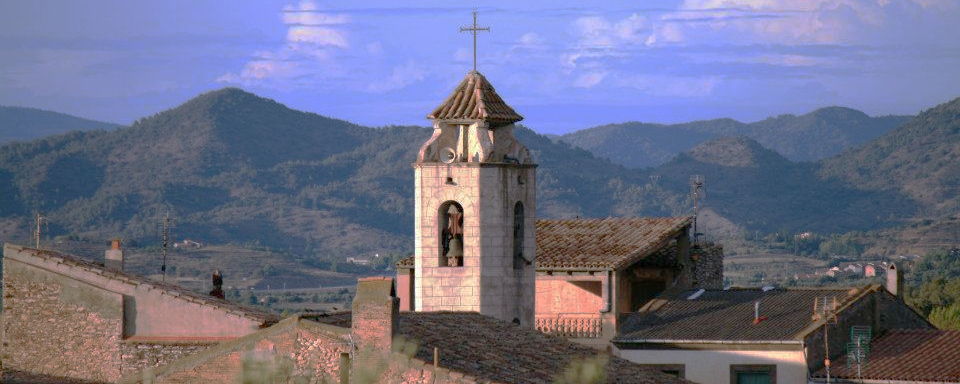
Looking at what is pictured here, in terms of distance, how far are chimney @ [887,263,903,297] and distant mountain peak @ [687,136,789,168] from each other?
137 meters

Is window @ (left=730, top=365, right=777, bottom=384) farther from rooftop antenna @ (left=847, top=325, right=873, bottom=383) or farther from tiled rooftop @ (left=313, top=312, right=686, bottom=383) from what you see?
tiled rooftop @ (left=313, top=312, right=686, bottom=383)

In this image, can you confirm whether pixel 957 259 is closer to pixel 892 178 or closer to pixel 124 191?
pixel 892 178

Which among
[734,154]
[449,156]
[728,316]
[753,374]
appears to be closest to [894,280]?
[728,316]

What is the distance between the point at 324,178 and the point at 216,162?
392 inches

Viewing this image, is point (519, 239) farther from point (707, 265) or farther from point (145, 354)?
point (707, 265)

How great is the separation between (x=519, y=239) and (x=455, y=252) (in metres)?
1.17

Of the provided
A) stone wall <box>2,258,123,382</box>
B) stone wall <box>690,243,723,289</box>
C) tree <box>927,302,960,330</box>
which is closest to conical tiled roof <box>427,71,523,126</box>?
stone wall <box>2,258,123,382</box>

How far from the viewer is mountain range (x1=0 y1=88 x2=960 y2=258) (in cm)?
15312

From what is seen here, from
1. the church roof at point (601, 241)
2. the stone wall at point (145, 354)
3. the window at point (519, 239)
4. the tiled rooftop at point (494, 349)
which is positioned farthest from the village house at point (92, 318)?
the church roof at point (601, 241)

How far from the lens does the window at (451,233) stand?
3478 centimetres

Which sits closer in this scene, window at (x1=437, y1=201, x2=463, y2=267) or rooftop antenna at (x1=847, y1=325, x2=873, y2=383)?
window at (x1=437, y1=201, x2=463, y2=267)

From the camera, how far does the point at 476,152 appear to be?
34625 millimetres

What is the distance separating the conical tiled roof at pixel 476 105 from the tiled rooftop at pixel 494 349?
205 inches

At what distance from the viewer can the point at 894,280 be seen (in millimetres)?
42156
